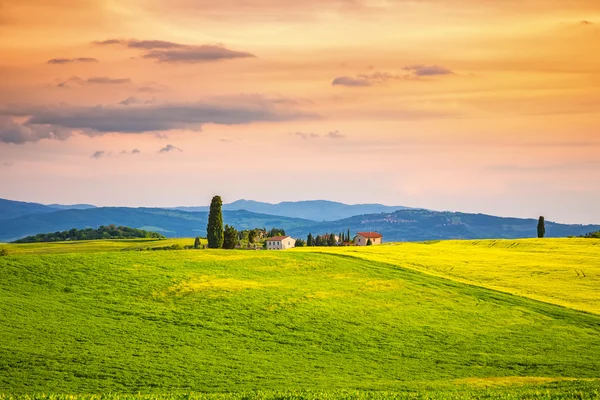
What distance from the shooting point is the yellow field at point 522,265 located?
259 ft

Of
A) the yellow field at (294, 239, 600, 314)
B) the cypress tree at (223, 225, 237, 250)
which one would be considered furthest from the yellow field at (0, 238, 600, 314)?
the cypress tree at (223, 225, 237, 250)

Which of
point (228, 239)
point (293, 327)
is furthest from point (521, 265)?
point (228, 239)

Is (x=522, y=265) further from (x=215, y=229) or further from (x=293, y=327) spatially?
(x=215, y=229)

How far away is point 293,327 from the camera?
61344 mm

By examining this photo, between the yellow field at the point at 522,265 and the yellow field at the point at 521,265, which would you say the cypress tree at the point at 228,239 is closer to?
the yellow field at the point at 521,265

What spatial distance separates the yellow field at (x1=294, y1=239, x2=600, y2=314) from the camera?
259 ft

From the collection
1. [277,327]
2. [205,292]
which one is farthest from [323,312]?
[205,292]

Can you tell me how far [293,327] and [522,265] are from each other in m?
48.4

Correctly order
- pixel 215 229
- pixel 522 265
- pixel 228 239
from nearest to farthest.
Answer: pixel 522 265, pixel 215 229, pixel 228 239

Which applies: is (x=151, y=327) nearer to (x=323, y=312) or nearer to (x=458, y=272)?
(x=323, y=312)

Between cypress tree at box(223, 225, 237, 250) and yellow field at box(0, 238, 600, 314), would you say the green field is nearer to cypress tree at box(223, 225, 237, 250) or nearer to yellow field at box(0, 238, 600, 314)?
yellow field at box(0, 238, 600, 314)

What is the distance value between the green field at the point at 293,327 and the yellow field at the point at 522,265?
491 mm

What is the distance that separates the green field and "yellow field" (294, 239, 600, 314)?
0.49m

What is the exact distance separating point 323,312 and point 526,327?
19.4 m
